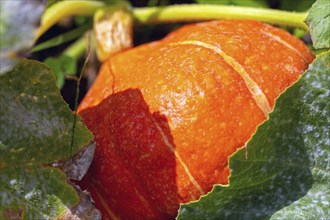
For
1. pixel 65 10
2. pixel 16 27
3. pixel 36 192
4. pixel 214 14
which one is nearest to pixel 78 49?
pixel 65 10

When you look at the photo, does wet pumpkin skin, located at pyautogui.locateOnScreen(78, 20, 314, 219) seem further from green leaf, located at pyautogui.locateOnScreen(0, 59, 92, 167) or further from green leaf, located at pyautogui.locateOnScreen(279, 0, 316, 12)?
green leaf, located at pyautogui.locateOnScreen(279, 0, 316, 12)

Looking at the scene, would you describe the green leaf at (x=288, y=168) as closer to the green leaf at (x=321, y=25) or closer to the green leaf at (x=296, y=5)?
the green leaf at (x=321, y=25)

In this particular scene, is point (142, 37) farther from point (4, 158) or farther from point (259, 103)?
point (4, 158)

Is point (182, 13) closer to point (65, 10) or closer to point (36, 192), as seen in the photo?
point (65, 10)

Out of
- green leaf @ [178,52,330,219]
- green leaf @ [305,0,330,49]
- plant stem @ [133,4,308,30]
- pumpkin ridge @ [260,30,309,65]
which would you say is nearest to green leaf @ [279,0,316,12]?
plant stem @ [133,4,308,30]

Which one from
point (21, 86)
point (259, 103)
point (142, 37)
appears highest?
point (21, 86)

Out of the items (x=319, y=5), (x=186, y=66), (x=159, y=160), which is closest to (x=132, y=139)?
(x=159, y=160)

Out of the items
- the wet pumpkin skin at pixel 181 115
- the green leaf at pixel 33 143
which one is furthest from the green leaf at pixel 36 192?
the wet pumpkin skin at pixel 181 115
